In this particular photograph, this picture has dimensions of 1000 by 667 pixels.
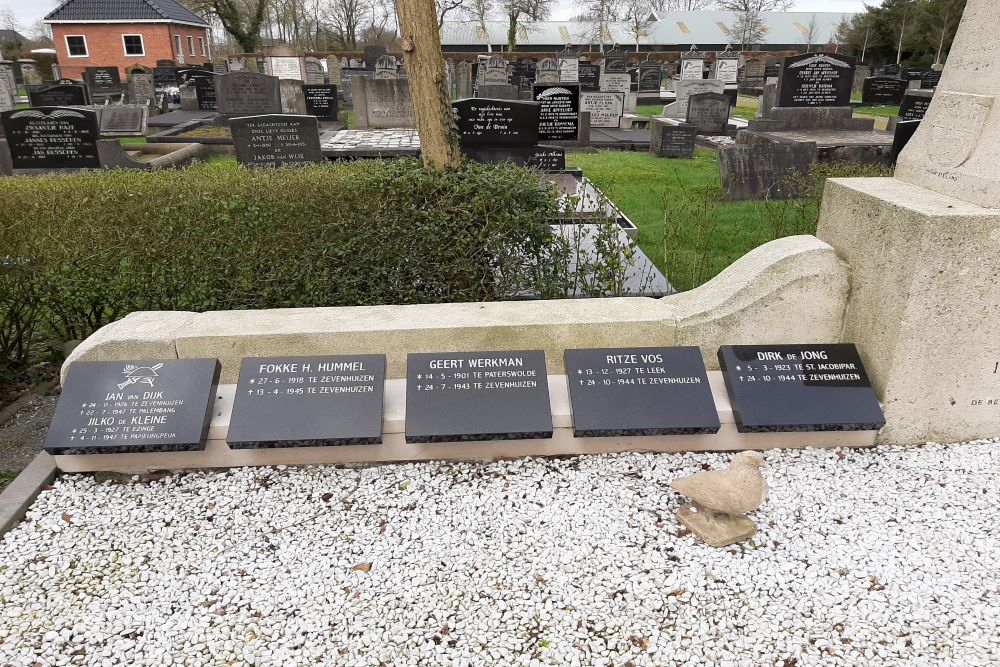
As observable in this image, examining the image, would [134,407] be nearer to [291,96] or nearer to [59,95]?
[291,96]

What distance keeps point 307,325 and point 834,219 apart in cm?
315

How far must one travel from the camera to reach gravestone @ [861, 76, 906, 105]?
20.4 metres

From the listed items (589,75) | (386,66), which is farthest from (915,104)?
(386,66)

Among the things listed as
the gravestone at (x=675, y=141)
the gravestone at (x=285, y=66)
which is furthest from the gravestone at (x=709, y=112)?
the gravestone at (x=285, y=66)

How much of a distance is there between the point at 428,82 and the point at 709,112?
40.5 ft

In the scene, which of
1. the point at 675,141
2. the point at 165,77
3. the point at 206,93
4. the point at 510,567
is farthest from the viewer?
the point at 165,77

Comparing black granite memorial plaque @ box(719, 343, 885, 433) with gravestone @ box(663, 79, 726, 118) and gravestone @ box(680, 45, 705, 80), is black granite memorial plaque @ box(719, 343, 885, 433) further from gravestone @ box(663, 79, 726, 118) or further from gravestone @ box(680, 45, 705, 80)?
gravestone @ box(680, 45, 705, 80)

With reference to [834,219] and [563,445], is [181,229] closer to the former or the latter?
[563,445]

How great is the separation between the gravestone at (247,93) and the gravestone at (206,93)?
3409mm

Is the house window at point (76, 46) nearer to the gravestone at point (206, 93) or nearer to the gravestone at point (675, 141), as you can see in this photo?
the gravestone at point (206, 93)

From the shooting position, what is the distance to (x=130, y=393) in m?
3.47

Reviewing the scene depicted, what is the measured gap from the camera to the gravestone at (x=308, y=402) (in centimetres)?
334

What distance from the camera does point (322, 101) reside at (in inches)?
682

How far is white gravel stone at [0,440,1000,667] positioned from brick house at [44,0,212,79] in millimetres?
42686
